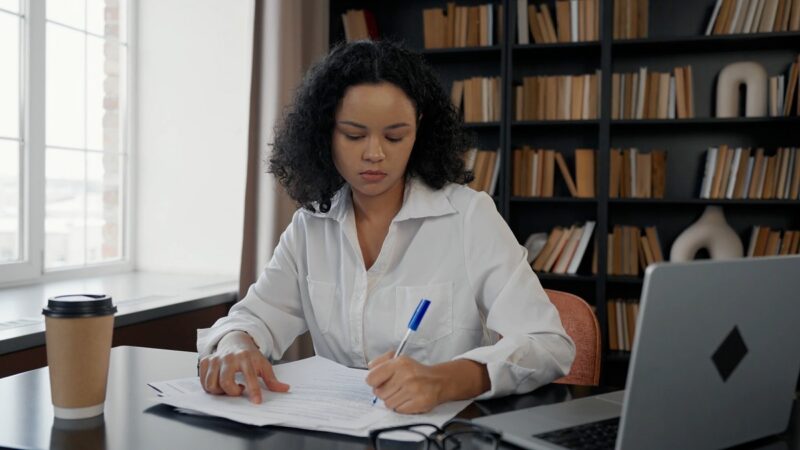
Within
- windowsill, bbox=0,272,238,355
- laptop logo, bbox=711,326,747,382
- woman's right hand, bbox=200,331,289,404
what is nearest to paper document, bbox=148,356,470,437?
woman's right hand, bbox=200,331,289,404

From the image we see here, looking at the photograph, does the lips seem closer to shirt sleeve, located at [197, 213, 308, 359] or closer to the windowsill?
shirt sleeve, located at [197, 213, 308, 359]

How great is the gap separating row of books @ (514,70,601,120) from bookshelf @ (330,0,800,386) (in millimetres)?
51

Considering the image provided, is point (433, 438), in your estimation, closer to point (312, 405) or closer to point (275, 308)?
point (312, 405)

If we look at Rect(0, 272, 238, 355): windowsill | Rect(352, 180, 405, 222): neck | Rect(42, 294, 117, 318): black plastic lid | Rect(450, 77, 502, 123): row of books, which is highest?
Rect(450, 77, 502, 123): row of books

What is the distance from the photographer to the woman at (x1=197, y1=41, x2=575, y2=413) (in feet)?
4.46

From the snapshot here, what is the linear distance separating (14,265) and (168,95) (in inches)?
41.0

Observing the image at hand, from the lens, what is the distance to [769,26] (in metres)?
3.13

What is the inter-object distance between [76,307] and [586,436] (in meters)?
0.64

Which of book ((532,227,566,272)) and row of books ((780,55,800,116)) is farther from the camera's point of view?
book ((532,227,566,272))

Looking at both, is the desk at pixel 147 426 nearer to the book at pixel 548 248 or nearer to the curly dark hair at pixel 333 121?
the curly dark hair at pixel 333 121

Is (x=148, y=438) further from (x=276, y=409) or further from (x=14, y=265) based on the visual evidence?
(x=14, y=265)

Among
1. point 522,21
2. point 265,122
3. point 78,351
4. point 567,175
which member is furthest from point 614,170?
point 78,351

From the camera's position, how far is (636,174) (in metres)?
3.34

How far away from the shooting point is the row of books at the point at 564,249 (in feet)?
11.2
